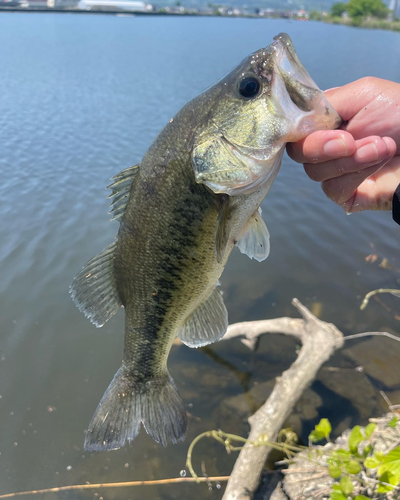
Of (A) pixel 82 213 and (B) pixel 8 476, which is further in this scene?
(A) pixel 82 213

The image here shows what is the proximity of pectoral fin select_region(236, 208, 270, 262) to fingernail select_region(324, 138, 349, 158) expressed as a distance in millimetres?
531

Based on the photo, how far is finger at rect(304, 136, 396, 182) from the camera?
5.71ft

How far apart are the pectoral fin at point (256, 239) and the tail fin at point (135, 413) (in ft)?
3.91

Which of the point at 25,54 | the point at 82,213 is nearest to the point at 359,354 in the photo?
the point at 82,213

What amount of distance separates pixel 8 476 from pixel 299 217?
7806mm

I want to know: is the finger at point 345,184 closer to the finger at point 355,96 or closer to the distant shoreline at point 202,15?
the finger at point 355,96

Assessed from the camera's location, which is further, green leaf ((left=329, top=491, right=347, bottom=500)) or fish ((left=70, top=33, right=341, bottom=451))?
green leaf ((left=329, top=491, right=347, bottom=500))

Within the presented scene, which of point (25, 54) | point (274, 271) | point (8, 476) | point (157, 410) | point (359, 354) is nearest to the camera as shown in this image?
point (157, 410)

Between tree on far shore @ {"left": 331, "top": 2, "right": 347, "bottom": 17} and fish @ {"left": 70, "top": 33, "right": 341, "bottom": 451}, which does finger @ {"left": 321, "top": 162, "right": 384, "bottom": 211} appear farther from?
tree on far shore @ {"left": 331, "top": 2, "right": 347, "bottom": 17}

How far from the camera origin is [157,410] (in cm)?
253

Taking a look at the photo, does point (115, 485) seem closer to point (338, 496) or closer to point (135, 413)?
point (135, 413)

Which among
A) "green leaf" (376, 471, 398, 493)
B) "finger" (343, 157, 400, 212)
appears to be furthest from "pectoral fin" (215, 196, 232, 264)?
"green leaf" (376, 471, 398, 493)

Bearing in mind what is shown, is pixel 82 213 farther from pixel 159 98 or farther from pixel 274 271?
pixel 159 98

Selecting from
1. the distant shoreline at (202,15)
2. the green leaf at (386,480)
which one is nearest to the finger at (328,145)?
the green leaf at (386,480)
